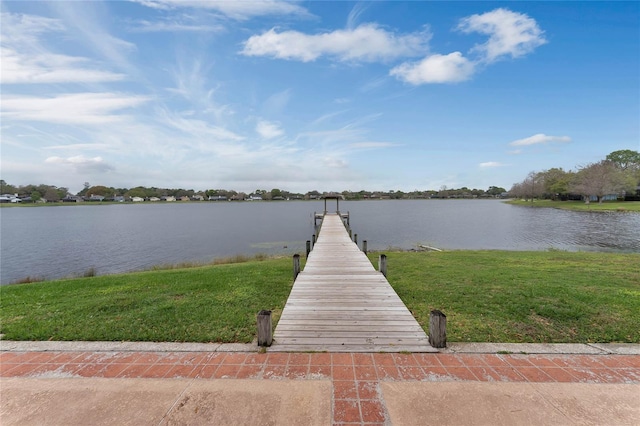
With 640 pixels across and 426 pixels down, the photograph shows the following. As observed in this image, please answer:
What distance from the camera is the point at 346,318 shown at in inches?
224

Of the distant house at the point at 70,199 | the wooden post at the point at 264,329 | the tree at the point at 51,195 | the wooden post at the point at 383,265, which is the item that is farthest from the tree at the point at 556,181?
the distant house at the point at 70,199

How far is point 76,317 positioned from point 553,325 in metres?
9.48

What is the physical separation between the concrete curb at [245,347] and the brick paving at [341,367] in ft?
0.33

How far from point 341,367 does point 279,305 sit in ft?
10.0

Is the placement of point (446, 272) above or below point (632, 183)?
below

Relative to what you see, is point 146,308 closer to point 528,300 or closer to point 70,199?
A: point 528,300

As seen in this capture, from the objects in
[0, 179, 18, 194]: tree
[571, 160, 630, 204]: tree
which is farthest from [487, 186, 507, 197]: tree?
[0, 179, 18, 194]: tree

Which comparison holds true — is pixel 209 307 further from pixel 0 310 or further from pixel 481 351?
pixel 481 351

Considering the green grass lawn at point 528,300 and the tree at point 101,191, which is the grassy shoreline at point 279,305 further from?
the tree at point 101,191

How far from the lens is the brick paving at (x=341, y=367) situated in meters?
3.76

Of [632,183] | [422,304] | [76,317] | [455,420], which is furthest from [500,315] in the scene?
[632,183]

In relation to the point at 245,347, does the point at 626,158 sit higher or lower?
higher

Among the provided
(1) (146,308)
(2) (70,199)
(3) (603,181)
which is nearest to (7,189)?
(2) (70,199)

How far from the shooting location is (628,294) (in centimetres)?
688
